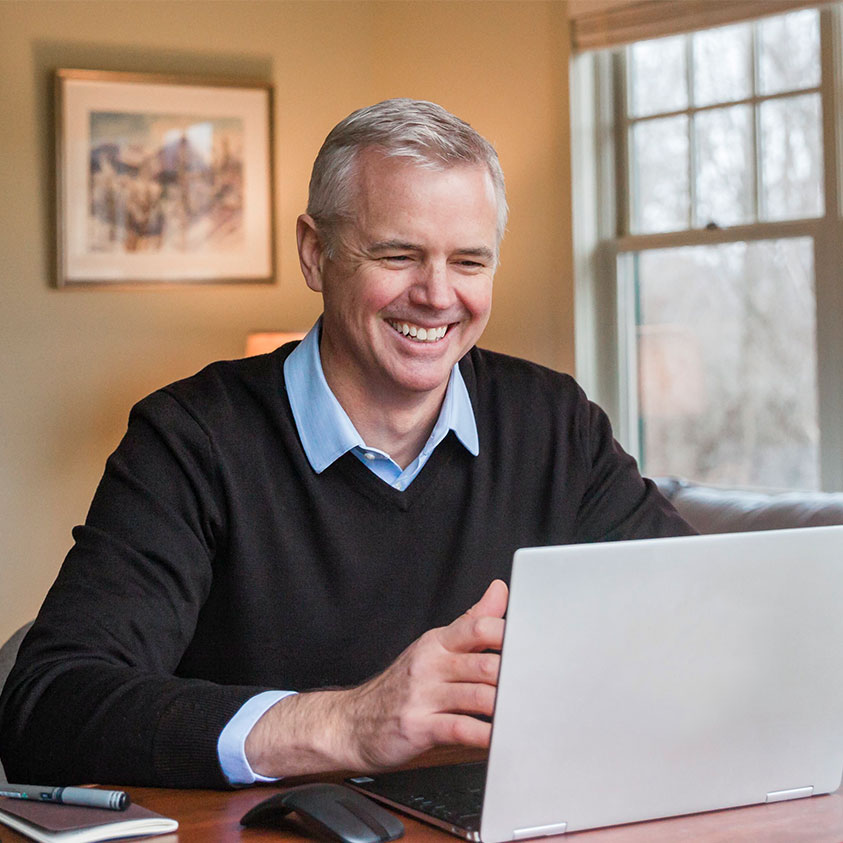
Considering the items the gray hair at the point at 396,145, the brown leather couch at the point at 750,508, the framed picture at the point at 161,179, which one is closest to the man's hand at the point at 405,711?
the gray hair at the point at 396,145

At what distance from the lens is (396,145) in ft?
5.26

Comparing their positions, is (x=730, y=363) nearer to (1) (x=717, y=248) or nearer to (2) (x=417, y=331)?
(1) (x=717, y=248)

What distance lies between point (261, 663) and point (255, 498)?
0.70ft

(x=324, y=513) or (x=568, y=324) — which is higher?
(x=568, y=324)

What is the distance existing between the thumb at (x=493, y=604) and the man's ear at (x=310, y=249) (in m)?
0.77

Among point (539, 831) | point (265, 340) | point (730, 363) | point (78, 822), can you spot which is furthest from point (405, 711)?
point (265, 340)

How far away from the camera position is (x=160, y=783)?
1183 mm

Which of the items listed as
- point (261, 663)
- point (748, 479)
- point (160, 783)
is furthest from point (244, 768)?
point (748, 479)

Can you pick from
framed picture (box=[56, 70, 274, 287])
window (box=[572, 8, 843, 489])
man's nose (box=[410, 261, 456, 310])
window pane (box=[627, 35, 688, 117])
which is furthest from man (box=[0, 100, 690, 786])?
framed picture (box=[56, 70, 274, 287])

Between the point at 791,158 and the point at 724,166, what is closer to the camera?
the point at 791,158

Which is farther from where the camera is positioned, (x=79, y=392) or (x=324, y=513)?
(x=79, y=392)

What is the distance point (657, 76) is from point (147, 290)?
193 cm

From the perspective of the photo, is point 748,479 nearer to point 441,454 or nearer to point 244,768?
point 441,454

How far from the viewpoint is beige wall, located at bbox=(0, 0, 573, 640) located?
13.8ft
